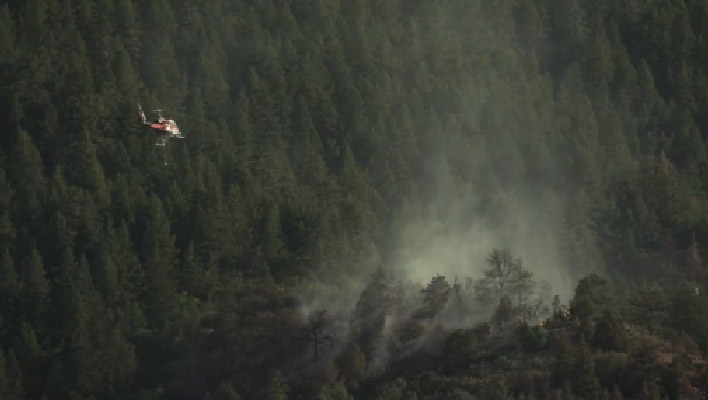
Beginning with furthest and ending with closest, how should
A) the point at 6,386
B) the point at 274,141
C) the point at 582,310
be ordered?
the point at 274,141 < the point at 6,386 < the point at 582,310

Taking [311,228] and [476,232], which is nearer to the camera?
[311,228]

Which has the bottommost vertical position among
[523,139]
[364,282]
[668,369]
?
[668,369]

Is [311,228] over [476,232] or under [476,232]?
under

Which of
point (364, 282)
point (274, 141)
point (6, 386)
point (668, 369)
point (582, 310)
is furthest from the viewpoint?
point (274, 141)

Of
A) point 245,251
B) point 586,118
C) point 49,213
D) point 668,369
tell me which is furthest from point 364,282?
point 586,118

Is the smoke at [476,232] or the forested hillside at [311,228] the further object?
the smoke at [476,232]

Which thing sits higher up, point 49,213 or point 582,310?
point 49,213

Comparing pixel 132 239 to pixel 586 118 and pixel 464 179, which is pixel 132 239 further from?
pixel 586 118

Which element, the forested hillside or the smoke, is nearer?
the forested hillside
